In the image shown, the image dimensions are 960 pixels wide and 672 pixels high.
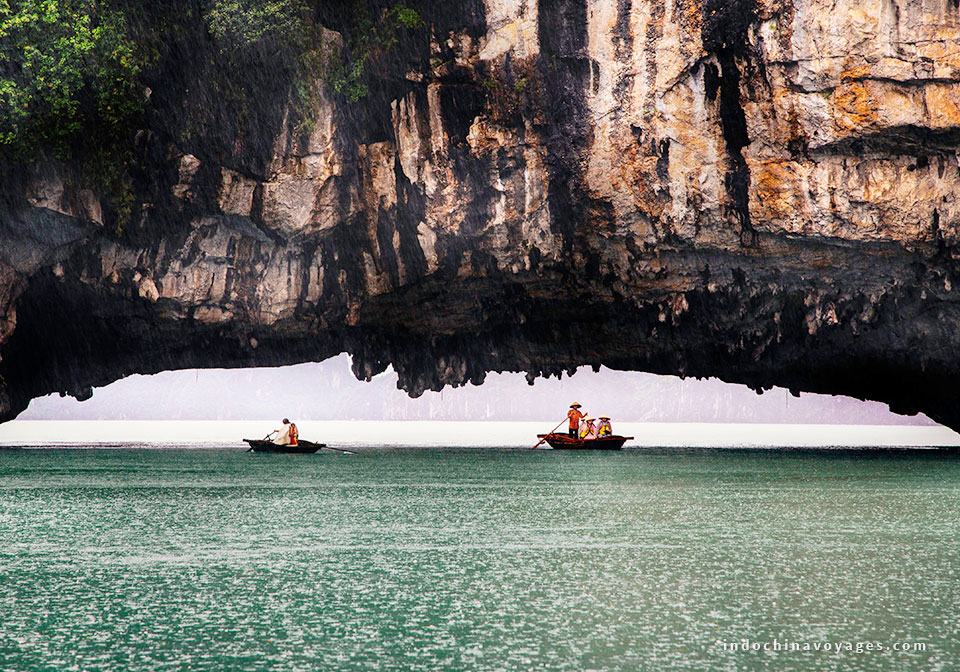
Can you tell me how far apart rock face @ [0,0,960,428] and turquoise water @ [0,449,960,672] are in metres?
9.55

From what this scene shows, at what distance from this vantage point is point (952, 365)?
29312mm

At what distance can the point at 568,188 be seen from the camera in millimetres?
24328

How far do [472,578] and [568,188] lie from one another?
57.8 feet

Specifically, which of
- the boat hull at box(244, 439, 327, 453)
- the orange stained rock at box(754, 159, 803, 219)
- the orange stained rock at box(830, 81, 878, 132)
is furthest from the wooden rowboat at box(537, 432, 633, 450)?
the orange stained rock at box(830, 81, 878, 132)

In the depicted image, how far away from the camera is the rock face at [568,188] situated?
73.3 ft

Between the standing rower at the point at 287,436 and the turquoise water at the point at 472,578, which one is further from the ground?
the standing rower at the point at 287,436

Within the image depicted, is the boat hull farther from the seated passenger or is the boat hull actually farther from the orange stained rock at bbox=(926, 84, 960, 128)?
the orange stained rock at bbox=(926, 84, 960, 128)

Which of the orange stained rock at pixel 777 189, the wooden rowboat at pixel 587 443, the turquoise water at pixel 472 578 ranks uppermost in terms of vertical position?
the orange stained rock at pixel 777 189

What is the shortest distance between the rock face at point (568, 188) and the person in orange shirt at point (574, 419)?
5442 millimetres

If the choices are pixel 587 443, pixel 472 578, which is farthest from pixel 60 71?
pixel 472 578

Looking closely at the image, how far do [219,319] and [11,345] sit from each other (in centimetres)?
708

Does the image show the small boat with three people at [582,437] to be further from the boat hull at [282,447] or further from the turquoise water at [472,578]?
the turquoise water at [472,578]

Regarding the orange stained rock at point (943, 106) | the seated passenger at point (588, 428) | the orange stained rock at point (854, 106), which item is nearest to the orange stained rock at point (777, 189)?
the orange stained rock at point (854, 106)

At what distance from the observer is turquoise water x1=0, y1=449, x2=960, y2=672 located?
17.8 feet
